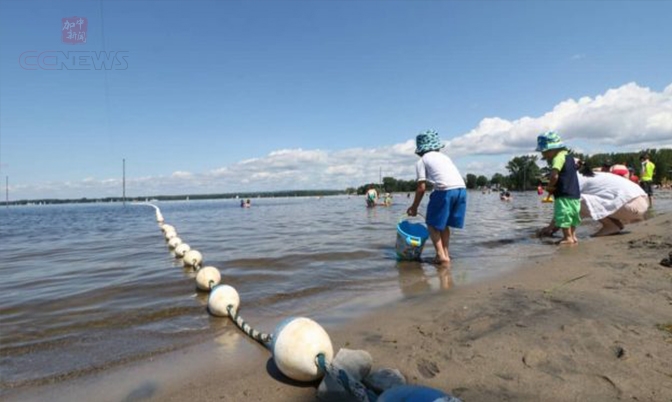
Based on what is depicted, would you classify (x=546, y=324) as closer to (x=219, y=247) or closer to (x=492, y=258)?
(x=492, y=258)

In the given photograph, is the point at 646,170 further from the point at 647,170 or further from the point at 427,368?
the point at 427,368

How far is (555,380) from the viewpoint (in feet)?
7.18

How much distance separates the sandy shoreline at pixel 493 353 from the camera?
2170 mm

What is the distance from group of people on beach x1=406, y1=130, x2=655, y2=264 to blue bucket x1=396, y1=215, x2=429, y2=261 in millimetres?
424

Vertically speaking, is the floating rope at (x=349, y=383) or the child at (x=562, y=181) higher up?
the child at (x=562, y=181)

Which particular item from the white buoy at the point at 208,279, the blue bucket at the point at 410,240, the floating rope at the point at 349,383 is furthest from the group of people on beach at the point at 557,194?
the floating rope at the point at 349,383

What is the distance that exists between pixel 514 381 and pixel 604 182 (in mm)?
8007

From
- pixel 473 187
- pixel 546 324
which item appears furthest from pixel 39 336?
pixel 473 187

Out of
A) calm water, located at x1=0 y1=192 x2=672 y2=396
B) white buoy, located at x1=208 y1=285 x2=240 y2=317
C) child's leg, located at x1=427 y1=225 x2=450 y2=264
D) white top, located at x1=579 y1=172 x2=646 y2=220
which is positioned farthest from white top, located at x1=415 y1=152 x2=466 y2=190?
white top, located at x1=579 y1=172 x2=646 y2=220

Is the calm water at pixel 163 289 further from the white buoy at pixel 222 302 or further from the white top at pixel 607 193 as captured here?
the white top at pixel 607 193

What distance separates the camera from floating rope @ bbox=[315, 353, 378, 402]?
204 centimetres

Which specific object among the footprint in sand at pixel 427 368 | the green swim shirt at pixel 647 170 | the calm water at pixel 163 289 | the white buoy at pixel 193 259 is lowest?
the calm water at pixel 163 289

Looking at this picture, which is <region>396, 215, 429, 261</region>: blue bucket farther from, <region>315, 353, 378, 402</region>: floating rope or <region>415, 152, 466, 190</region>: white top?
<region>315, 353, 378, 402</region>: floating rope

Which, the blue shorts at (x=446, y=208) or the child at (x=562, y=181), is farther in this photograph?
the child at (x=562, y=181)
